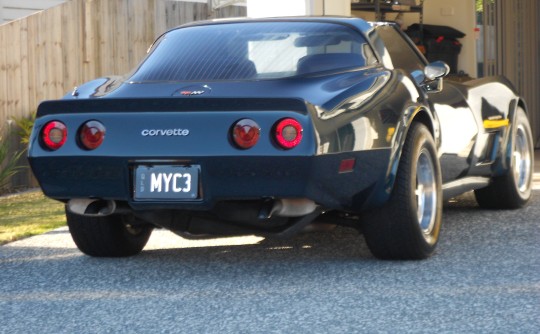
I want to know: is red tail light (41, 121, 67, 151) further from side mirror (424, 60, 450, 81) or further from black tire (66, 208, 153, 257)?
side mirror (424, 60, 450, 81)

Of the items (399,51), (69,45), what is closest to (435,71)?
(399,51)

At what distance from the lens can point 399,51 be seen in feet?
24.4

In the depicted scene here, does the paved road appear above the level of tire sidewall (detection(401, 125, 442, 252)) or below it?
below

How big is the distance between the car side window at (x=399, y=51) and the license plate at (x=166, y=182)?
1779 millimetres

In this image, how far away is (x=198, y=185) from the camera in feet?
19.5

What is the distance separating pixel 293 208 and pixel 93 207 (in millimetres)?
1081

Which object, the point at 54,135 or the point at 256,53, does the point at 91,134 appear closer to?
the point at 54,135

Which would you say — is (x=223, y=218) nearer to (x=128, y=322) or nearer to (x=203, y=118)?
(x=203, y=118)

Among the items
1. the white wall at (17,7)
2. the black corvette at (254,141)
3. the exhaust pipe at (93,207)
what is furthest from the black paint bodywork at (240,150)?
the white wall at (17,7)

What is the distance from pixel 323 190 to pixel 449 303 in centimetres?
91

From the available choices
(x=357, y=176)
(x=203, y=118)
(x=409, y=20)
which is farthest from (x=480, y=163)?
(x=409, y=20)

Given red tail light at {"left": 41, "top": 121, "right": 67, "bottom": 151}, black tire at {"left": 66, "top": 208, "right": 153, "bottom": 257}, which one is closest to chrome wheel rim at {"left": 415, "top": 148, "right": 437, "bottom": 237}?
black tire at {"left": 66, "top": 208, "right": 153, "bottom": 257}

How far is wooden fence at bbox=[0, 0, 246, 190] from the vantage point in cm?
1228

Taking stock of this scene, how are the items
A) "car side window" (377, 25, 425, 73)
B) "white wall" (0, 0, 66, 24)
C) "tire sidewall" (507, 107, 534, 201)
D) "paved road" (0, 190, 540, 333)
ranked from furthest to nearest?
"white wall" (0, 0, 66, 24)
"tire sidewall" (507, 107, 534, 201)
"car side window" (377, 25, 425, 73)
"paved road" (0, 190, 540, 333)
